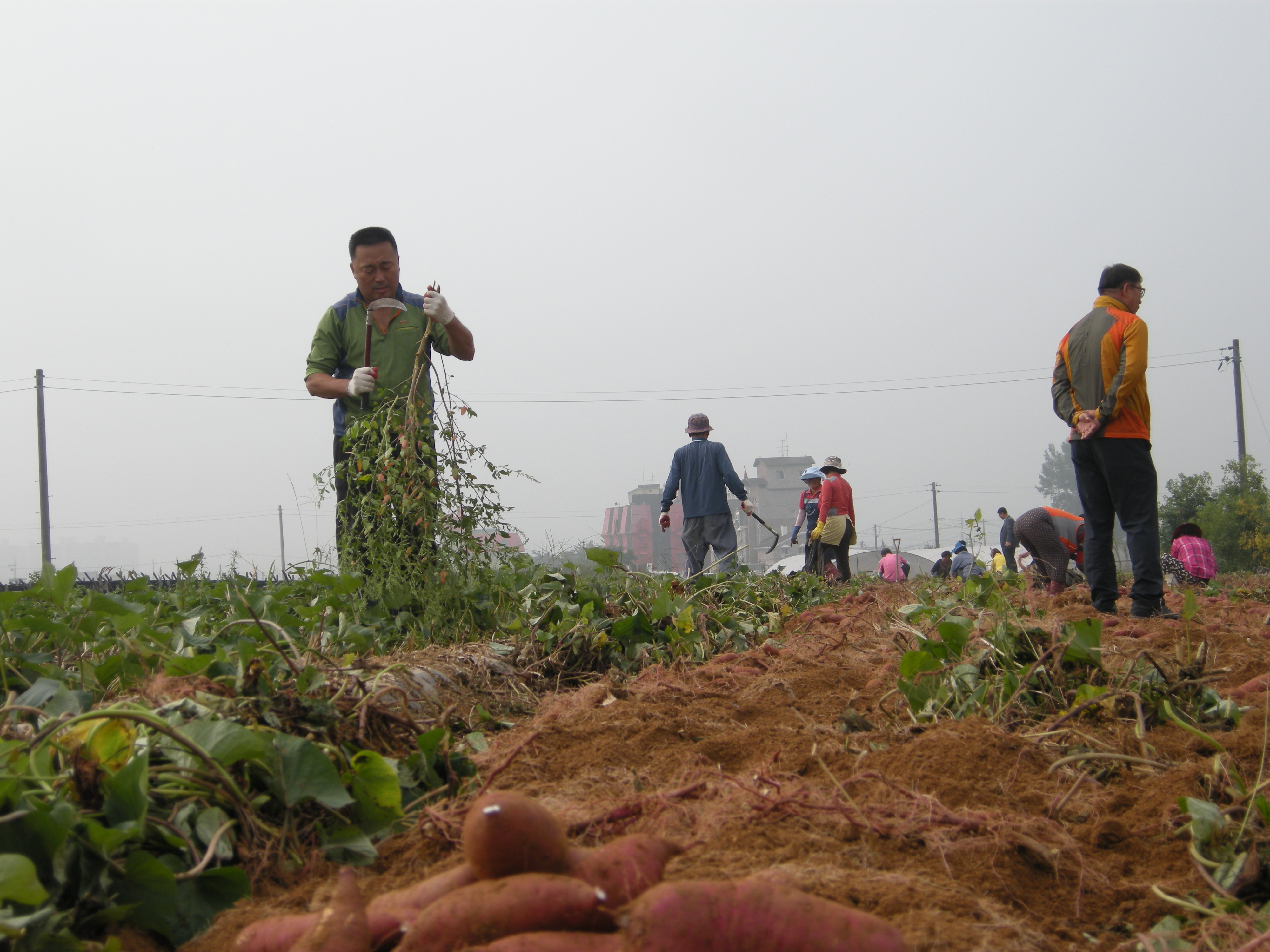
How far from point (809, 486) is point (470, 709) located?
9.30m

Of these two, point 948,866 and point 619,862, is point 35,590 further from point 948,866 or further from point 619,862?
point 948,866

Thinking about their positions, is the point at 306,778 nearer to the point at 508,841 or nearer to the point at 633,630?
the point at 508,841

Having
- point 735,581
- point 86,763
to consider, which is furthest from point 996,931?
point 735,581

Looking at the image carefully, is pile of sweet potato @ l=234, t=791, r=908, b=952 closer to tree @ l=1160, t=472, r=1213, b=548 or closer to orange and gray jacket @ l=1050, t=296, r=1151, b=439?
orange and gray jacket @ l=1050, t=296, r=1151, b=439

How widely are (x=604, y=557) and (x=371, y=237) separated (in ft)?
6.48

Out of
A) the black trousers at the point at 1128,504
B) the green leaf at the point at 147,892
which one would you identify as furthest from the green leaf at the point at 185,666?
the black trousers at the point at 1128,504

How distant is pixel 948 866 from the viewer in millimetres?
1494

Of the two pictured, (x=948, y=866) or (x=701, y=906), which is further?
(x=948, y=866)

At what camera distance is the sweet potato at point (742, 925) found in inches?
38.9

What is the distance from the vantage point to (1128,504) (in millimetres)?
4473

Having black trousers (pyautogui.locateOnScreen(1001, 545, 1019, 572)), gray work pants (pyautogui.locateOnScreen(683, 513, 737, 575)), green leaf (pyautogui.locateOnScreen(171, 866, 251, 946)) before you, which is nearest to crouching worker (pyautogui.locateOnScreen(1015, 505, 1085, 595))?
black trousers (pyautogui.locateOnScreen(1001, 545, 1019, 572))

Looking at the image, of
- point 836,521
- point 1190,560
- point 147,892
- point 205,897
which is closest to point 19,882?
point 147,892

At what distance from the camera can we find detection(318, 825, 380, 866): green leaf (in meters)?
1.57

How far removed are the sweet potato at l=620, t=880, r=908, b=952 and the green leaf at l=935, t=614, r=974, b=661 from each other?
182 centimetres
